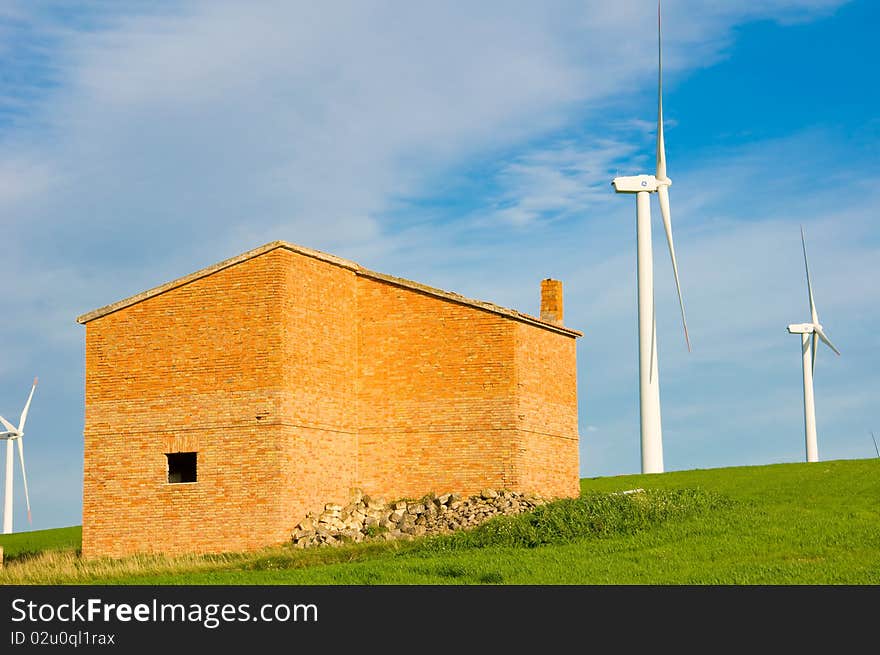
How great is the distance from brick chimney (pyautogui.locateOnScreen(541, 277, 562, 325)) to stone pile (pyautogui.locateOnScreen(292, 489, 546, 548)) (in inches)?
256

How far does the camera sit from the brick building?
95.7 ft

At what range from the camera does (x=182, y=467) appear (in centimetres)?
3053

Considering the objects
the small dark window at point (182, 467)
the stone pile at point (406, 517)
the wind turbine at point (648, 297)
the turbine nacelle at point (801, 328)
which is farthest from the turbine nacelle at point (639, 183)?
the small dark window at point (182, 467)

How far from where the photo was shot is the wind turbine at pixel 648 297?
46.1m

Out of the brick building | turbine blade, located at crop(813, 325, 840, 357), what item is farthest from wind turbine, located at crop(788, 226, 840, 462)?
the brick building

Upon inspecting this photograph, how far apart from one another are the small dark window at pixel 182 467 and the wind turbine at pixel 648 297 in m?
21.5

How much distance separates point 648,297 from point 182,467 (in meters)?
21.9

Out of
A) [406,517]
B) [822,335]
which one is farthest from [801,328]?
[406,517]

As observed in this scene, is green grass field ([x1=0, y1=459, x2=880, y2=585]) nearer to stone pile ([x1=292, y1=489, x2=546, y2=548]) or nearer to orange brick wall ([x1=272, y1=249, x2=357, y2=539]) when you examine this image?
stone pile ([x1=292, y1=489, x2=546, y2=548])

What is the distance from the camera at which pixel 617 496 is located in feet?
95.6

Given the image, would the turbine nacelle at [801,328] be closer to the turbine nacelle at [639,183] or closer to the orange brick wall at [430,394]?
the turbine nacelle at [639,183]
